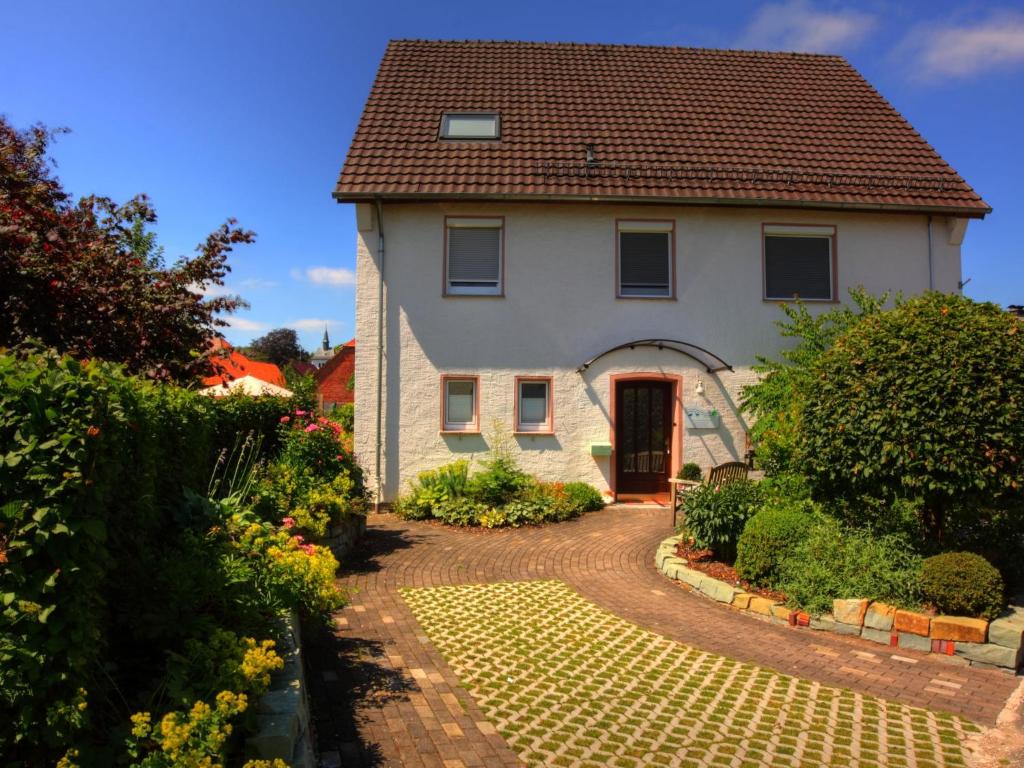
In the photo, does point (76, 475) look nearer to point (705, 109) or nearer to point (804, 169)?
point (804, 169)

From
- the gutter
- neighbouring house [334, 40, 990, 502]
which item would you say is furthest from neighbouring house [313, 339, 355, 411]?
the gutter

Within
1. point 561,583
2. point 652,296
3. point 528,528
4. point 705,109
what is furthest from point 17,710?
point 705,109

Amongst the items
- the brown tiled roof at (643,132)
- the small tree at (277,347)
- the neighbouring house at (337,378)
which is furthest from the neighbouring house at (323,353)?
the brown tiled roof at (643,132)

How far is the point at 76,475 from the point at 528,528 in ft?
27.7

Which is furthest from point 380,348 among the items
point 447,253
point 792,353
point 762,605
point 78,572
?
point 78,572

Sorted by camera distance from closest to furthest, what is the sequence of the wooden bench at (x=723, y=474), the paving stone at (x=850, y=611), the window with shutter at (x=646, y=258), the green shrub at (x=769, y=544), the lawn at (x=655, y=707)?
the lawn at (x=655, y=707), the paving stone at (x=850, y=611), the green shrub at (x=769, y=544), the wooden bench at (x=723, y=474), the window with shutter at (x=646, y=258)

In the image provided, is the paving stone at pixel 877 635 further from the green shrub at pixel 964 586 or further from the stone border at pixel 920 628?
the green shrub at pixel 964 586

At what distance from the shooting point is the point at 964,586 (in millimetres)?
5711

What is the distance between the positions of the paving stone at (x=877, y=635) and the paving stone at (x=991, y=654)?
0.49 m

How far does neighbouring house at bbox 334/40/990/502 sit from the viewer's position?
12.4m

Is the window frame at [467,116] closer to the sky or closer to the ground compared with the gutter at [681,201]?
closer to the sky

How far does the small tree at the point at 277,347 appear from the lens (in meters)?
75.2

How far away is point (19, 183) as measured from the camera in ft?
23.6

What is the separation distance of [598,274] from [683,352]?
215 centimetres
